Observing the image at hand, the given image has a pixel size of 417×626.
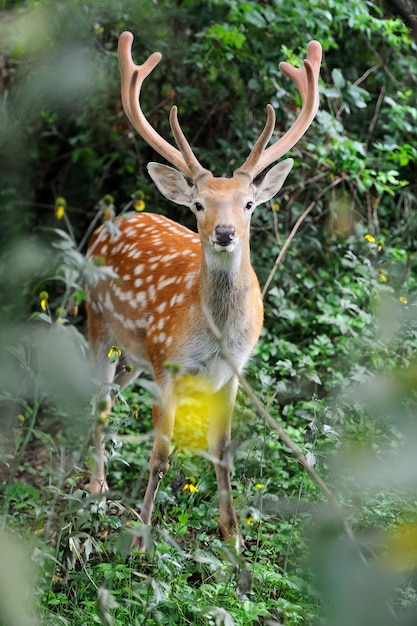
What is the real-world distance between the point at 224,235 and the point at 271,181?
0.70 meters

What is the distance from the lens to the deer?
12.4 feet

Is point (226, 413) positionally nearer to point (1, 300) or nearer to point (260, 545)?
point (260, 545)

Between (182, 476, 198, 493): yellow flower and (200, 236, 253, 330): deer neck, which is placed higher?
(200, 236, 253, 330): deer neck

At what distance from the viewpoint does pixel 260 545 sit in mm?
3920

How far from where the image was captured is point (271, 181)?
13.4ft

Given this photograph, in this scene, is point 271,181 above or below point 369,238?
above

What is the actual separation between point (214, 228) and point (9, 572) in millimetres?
2628

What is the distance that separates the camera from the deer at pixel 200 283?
12.4 ft

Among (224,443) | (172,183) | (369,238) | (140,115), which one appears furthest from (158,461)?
(369,238)

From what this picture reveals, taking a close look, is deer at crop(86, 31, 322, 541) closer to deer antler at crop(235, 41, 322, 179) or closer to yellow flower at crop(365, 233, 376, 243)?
deer antler at crop(235, 41, 322, 179)

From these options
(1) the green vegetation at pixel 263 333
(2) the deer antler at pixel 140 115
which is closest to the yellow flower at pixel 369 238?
(1) the green vegetation at pixel 263 333

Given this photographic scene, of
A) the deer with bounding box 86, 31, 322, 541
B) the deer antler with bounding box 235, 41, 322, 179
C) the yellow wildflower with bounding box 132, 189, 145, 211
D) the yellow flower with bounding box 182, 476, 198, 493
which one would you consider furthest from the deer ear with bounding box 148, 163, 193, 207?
the yellow wildflower with bounding box 132, 189, 145, 211

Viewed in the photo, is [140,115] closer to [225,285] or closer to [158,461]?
[225,285]

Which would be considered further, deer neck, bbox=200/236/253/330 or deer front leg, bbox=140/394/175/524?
deer front leg, bbox=140/394/175/524
